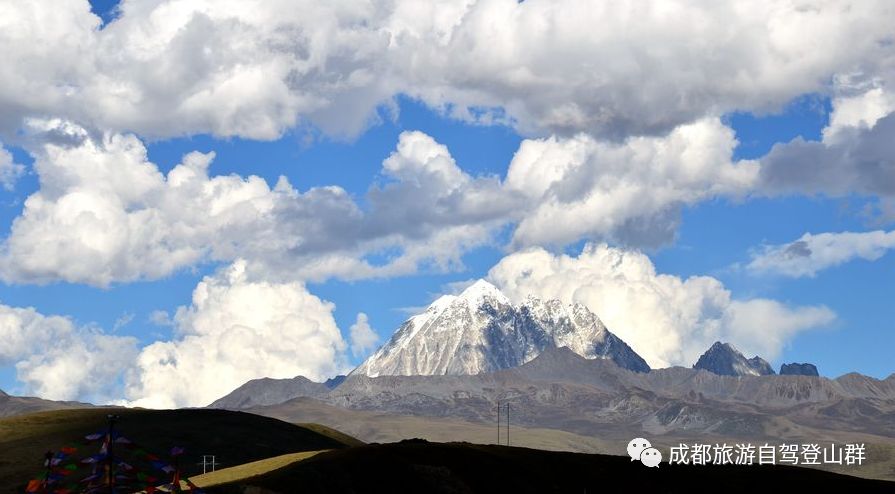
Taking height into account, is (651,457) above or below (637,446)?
below

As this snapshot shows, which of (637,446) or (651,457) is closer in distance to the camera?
(637,446)

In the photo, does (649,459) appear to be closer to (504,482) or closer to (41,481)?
(504,482)

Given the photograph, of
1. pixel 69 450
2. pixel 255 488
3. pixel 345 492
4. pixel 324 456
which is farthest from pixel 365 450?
pixel 69 450

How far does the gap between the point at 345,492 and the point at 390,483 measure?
10.2 meters

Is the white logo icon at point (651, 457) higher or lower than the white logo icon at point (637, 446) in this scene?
lower

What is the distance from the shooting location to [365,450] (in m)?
191

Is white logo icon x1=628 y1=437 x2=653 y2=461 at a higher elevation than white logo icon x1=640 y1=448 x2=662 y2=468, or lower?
higher

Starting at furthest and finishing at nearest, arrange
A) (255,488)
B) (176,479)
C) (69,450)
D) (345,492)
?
(345,492)
(255,488)
(69,450)
(176,479)

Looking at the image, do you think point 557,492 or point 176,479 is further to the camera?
point 557,492

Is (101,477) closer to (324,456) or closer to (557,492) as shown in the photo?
(324,456)

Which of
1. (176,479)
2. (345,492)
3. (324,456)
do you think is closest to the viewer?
(176,479)

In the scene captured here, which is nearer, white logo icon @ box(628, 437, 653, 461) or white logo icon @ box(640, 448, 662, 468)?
white logo icon @ box(628, 437, 653, 461)

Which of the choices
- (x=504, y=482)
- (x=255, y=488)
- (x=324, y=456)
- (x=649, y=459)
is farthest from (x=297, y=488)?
(x=649, y=459)

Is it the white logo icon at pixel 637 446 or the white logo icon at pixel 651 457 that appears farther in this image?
the white logo icon at pixel 651 457
